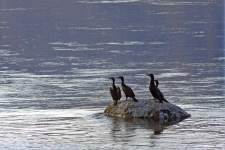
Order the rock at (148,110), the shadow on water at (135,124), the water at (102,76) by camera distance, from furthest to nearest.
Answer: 1. the rock at (148,110)
2. the shadow on water at (135,124)
3. the water at (102,76)

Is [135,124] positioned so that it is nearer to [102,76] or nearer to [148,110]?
[148,110]

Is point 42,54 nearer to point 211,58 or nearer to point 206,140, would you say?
point 211,58

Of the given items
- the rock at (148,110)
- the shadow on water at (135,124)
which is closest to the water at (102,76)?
the shadow on water at (135,124)

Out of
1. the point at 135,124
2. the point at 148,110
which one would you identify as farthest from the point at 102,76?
the point at 135,124

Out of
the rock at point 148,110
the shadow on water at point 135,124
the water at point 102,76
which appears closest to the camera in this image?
the water at point 102,76

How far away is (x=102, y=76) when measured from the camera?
84.7ft

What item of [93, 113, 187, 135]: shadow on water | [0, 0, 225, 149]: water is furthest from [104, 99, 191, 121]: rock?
[0, 0, 225, 149]: water

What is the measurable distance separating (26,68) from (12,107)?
9030mm

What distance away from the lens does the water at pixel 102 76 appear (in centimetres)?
1548

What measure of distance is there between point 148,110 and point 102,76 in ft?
25.2

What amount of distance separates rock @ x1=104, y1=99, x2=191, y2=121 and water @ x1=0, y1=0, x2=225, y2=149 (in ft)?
1.18

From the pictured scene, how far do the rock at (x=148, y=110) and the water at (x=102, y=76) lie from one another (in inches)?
14.1

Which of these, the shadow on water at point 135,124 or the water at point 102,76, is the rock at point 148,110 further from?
the water at point 102,76

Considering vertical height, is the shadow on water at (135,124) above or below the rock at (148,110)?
below
